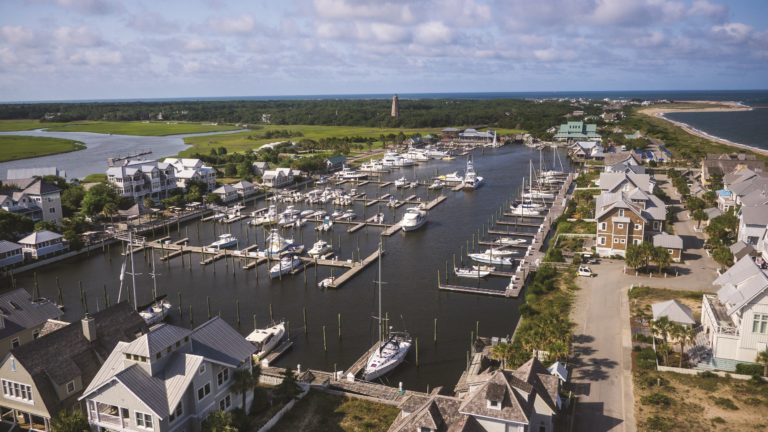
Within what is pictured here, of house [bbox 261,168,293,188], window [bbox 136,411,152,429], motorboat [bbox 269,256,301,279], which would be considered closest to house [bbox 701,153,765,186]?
motorboat [bbox 269,256,301,279]

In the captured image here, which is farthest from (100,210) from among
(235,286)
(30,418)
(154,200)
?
(30,418)

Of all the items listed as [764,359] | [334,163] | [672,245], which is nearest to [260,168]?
[334,163]

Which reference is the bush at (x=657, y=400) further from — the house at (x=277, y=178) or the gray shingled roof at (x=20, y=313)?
the house at (x=277, y=178)

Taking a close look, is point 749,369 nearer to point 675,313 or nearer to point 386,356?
point 675,313

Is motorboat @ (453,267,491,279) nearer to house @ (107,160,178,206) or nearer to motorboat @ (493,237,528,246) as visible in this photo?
motorboat @ (493,237,528,246)

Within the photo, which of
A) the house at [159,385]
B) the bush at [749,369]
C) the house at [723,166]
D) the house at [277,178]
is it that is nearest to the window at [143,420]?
the house at [159,385]

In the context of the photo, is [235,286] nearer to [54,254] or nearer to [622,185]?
[54,254]
